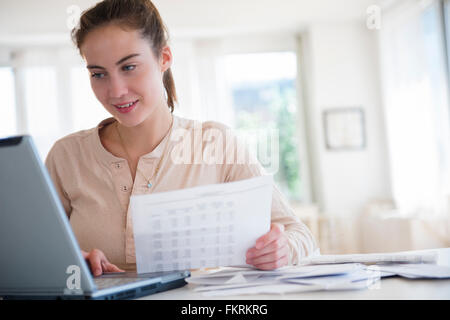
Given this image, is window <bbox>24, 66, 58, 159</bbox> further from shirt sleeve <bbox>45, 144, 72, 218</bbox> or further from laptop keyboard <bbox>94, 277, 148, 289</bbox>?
laptop keyboard <bbox>94, 277, 148, 289</bbox>

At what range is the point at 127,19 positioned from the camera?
129cm

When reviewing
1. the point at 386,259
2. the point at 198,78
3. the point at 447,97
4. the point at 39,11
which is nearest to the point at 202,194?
the point at 386,259

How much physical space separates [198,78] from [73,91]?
56.6 inches

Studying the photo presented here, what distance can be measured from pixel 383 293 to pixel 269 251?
0.82 feet

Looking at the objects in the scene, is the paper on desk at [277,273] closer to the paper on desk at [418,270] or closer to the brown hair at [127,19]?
the paper on desk at [418,270]

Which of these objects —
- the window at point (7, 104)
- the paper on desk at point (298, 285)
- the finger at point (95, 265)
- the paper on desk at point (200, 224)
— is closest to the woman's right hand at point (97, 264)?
the finger at point (95, 265)

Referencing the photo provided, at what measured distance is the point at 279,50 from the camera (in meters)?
5.79

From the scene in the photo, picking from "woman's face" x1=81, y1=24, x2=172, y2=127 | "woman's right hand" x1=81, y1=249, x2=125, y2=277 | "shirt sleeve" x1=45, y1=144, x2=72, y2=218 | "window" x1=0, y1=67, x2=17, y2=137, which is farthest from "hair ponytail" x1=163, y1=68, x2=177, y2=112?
"window" x1=0, y1=67, x2=17, y2=137

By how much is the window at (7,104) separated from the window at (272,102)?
2491 mm

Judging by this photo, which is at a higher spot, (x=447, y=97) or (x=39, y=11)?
(x=39, y=11)

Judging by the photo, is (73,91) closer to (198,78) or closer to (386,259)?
(198,78)

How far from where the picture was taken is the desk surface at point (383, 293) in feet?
2.40

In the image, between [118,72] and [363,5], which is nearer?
[118,72]

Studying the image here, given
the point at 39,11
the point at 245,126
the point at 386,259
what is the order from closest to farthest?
the point at 386,259 < the point at 39,11 < the point at 245,126
